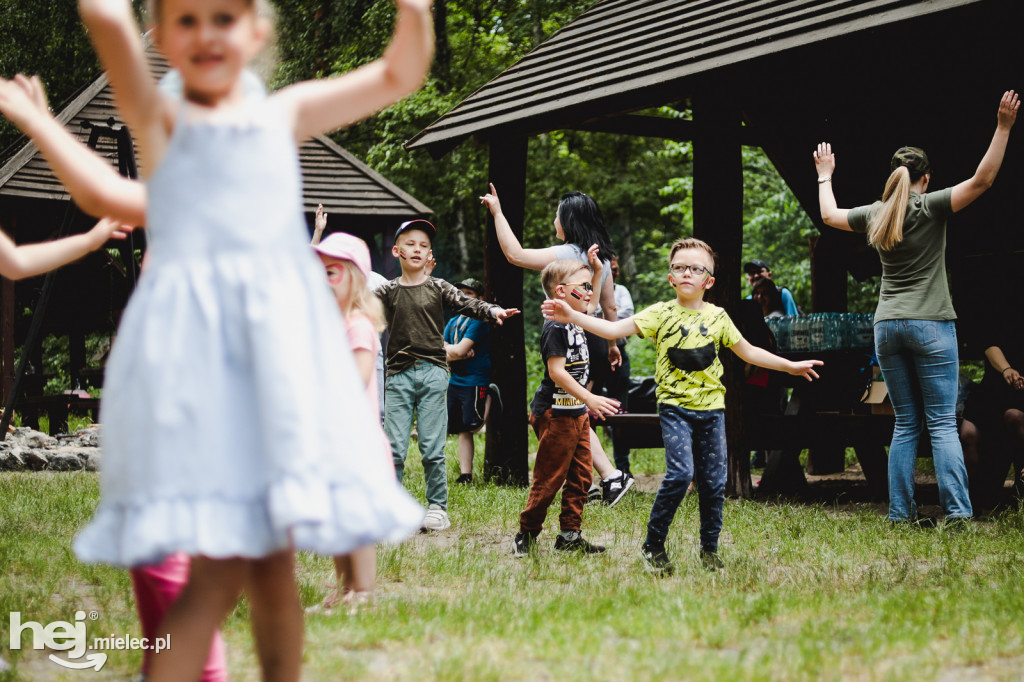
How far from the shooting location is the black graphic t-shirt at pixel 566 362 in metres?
5.38

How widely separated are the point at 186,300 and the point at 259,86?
0.61m

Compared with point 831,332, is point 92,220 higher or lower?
higher

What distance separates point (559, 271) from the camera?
5.46 metres

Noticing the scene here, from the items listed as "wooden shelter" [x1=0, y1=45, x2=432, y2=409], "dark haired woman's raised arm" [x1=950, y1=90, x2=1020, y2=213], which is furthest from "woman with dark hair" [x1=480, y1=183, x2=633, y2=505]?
"wooden shelter" [x1=0, y1=45, x2=432, y2=409]

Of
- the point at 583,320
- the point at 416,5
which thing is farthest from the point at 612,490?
the point at 416,5

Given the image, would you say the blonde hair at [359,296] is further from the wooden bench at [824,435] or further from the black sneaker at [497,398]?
the black sneaker at [497,398]

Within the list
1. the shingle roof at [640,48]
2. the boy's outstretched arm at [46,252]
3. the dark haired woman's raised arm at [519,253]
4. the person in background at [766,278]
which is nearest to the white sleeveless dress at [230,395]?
the boy's outstretched arm at [46,252]

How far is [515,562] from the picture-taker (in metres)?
5.33

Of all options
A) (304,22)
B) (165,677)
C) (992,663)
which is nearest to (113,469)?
(165,677)

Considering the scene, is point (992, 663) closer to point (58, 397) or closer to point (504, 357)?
point (504, 357)

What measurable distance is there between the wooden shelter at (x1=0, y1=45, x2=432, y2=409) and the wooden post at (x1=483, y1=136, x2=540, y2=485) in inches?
236

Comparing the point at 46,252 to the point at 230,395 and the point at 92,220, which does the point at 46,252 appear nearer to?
the point at 230,395

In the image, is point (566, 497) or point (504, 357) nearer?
point (566, 497)

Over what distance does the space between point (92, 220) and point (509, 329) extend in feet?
21.1
